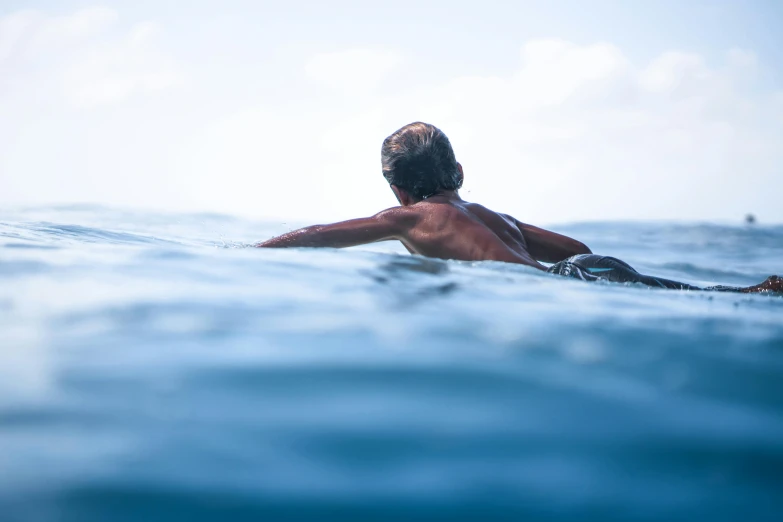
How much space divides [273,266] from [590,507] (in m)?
2.29

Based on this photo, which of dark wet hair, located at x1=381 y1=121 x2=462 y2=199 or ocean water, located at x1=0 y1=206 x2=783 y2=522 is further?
dark wet hair, located at x1=381 y1=121 x2=462 y2=199

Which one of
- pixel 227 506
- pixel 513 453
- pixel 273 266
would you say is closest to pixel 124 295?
pixel 273 266

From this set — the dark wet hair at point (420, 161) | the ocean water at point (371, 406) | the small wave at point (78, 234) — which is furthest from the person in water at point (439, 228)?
the small wave at point (78, 234)

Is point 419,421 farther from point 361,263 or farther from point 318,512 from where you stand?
point 361,263

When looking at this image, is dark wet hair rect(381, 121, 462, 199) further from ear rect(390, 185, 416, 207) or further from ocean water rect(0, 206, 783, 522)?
ocean water rect(0, 206, 783, 522)

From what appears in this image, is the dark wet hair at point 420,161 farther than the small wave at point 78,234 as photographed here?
No

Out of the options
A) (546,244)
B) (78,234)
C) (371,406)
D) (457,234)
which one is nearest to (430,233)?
(457,234)

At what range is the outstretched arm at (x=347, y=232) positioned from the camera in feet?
13.5

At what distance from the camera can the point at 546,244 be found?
15.7 ft

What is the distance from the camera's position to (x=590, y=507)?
1.26 m

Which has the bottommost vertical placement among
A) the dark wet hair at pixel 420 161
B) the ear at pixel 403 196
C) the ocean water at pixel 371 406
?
the ocean water at pixel 371 406

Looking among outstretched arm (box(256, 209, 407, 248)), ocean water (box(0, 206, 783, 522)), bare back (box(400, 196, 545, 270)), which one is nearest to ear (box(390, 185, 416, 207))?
bare back (box(400, 196, 545, 270))

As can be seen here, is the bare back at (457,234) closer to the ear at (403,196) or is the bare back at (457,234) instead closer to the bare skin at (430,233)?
the bare skin at (430,233)

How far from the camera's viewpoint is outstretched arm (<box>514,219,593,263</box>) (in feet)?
15.6
